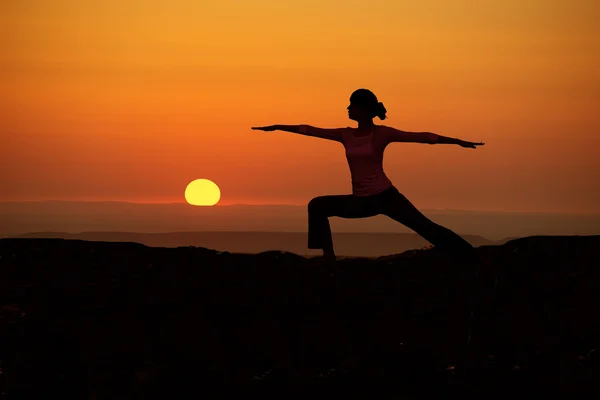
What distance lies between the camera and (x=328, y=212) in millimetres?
11320

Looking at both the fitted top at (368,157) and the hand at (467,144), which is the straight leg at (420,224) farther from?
the hand at (467,144)

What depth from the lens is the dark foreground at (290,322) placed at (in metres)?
7.18

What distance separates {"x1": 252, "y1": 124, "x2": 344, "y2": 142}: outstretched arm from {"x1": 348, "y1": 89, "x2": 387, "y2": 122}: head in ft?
0.83

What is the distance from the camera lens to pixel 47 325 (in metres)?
9.22

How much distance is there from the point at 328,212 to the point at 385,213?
692 millimetres

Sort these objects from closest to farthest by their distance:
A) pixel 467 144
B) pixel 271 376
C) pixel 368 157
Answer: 1. pixel 271 376
2. pixel 467 144
3. pixel 368 157

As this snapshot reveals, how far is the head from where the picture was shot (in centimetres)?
1086

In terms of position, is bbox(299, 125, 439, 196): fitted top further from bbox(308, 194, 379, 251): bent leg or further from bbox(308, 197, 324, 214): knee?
bbox(308, 197, 324, 214): knee

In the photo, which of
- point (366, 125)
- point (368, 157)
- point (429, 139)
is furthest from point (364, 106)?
point (429, 139)

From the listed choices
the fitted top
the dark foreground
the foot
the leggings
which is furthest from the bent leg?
the foot

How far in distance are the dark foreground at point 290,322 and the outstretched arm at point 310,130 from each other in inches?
64.1

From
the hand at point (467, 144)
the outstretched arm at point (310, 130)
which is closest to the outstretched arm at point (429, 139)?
the hand at point (467, 144)

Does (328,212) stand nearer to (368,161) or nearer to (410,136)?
(368,161)

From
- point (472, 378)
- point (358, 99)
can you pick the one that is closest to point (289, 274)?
point (358, 99)
